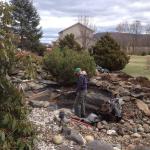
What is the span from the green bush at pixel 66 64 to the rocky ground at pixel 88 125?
56 cm

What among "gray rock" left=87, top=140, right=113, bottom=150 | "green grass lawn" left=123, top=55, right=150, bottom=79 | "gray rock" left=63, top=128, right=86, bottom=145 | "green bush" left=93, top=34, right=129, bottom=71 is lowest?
"green grass lawn" left=123, top=55, right=150, bottom=79

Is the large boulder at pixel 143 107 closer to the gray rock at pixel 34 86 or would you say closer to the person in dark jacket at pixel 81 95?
the person in dark jacket at pixel 81 95

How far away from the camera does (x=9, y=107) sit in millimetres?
4219

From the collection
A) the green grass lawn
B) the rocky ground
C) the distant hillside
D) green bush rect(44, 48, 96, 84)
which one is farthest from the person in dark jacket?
the distant hillside

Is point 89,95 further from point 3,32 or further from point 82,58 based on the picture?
point 3,32

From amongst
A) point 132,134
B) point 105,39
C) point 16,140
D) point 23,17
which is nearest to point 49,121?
point 132,134

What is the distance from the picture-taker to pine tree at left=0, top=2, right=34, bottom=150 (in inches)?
160

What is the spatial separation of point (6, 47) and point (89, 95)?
11724 millimetres

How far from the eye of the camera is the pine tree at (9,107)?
13.3ft

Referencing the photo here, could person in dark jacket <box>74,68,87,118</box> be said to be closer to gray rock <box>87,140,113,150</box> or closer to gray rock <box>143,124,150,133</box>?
gray rock <box>143,124,150,133</box>

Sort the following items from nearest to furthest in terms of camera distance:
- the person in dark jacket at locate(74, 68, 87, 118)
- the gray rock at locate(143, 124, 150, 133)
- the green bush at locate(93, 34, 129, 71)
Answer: the gray rock at locate(143, 124, 150, 133), the person in dark jacket at locate(74, 68, 87, 118), the green bush at locate(93, 34, 129, 71)

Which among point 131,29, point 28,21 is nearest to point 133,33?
point 131,29

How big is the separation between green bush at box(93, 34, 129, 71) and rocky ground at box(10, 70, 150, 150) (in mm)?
7600

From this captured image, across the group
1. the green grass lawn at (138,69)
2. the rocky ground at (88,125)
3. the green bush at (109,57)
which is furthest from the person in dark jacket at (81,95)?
the green bush at (109,57)
